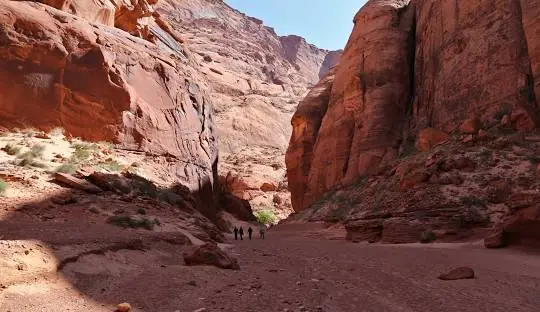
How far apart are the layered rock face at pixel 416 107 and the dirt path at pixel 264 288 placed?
19.7 feet

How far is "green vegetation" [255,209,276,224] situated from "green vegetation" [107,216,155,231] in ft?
124

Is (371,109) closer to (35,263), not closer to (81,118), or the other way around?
(81,118)

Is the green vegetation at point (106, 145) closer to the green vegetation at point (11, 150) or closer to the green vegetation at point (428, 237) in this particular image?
the green vegetation at point (11, 150)

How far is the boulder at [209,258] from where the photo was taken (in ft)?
25.6

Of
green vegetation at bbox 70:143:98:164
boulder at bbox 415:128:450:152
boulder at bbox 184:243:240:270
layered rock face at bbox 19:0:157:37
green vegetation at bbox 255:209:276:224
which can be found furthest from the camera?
green vegetation at bbox 255:209:276:224

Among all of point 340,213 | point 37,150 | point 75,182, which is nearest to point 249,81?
point 340,213

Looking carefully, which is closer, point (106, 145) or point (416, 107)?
point (106, 145)

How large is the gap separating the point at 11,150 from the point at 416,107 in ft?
86.4

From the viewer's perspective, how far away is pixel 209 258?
790cm

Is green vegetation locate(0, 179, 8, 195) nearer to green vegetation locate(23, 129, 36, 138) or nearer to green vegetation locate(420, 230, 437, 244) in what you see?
green vegetation locate(23, 129, 36, 138)

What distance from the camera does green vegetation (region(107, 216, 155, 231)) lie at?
1080 centimetres

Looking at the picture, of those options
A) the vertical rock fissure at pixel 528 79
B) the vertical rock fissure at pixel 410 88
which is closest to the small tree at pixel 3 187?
the vertical rock fissure at pixel 528 79

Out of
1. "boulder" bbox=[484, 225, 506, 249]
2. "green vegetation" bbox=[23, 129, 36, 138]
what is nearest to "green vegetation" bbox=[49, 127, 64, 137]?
"green vegetation" bbox=[23, 129, 36, 138]

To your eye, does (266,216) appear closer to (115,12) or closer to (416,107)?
(416,107)
